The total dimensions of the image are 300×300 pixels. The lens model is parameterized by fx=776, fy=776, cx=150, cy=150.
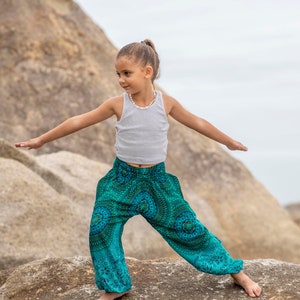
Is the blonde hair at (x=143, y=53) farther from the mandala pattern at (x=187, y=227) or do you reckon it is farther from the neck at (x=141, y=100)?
the mandala pattern at (x=187, y=227)

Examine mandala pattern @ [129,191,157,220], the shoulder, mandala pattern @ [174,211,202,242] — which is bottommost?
mandala pattern @ [174,211,202,242]

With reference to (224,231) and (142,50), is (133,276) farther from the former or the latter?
(224,231)

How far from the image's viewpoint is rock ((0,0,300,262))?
12.2 m

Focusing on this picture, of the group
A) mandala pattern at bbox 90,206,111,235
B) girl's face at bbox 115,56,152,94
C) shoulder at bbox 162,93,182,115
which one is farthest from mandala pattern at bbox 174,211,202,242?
girl's face at bbox 115,56,152,94

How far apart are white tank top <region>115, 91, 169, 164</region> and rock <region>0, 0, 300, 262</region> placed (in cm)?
645

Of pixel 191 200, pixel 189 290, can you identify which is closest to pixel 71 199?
pixel 191 200

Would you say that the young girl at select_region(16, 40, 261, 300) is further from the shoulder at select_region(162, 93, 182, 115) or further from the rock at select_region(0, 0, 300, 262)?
the rock at select_region(0, 0, 300, 262)

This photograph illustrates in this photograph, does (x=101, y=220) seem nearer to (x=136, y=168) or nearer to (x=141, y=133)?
(x=136, y=168)

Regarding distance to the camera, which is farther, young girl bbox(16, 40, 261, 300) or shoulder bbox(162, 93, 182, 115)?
shoulder bbox(162, 93, 182, 115)

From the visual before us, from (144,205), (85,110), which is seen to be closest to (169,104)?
(144,205)

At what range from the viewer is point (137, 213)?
550 cm

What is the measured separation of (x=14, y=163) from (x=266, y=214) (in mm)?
5098

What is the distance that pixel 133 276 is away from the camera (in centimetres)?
623

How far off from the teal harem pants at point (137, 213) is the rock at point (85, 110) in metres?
6.16
